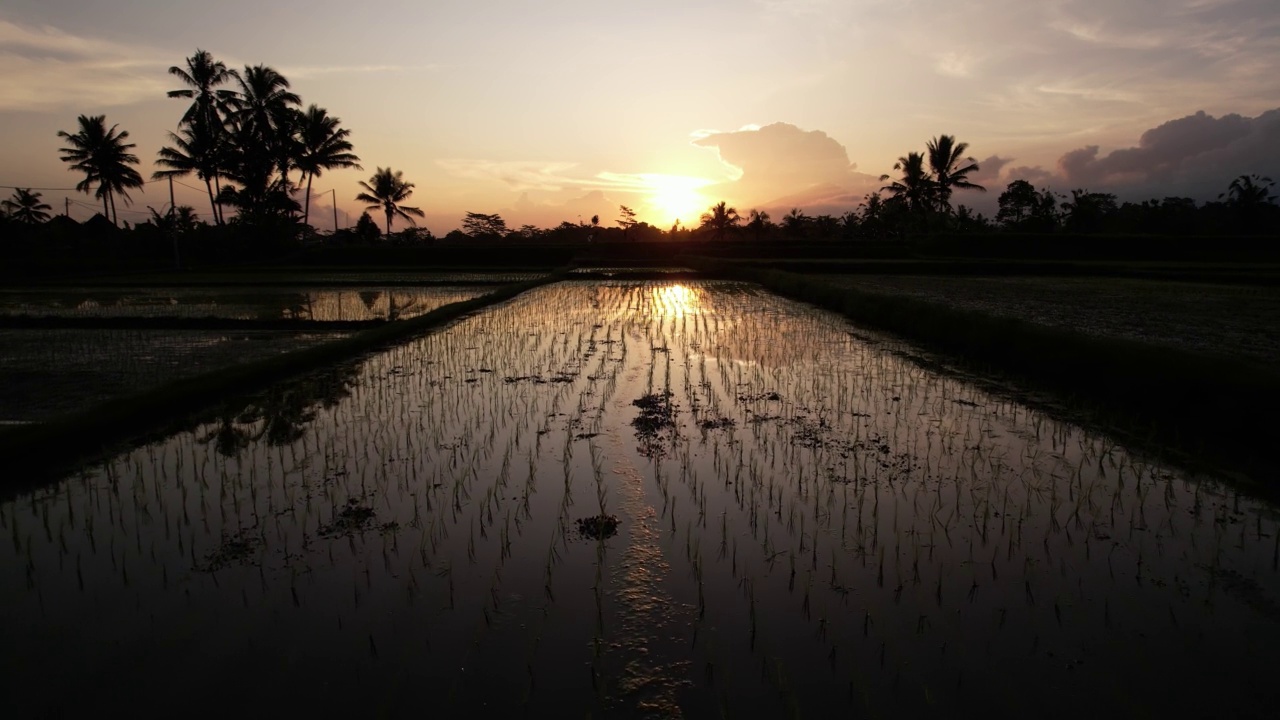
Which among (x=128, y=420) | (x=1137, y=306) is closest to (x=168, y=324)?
(x=128, y=420)

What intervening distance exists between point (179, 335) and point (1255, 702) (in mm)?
11783

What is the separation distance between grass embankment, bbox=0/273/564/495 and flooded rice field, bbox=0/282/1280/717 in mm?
342

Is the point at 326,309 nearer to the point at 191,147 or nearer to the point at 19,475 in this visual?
the point at 19,475

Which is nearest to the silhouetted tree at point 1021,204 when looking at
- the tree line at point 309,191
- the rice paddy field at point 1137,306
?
the tree line at point 309,191

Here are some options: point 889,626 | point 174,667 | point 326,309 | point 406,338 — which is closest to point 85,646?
point 174,667

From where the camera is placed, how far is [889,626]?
8.21ft

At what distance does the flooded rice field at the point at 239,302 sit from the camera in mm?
12484

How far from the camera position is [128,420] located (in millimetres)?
5168

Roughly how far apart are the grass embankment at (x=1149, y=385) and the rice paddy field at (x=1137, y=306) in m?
1.38

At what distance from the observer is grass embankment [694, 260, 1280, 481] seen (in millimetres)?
4629

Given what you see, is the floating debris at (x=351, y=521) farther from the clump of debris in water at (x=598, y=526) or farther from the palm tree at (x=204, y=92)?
the palm tree at (x=204, y=92)

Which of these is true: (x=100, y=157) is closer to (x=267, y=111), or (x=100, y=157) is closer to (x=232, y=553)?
(x=267, y=111)

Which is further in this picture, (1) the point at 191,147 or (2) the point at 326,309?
(1) the point at 191,147

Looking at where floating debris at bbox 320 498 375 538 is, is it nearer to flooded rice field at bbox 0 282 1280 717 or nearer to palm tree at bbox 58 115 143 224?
flooded rice field at bbox 0 282 1280 717
